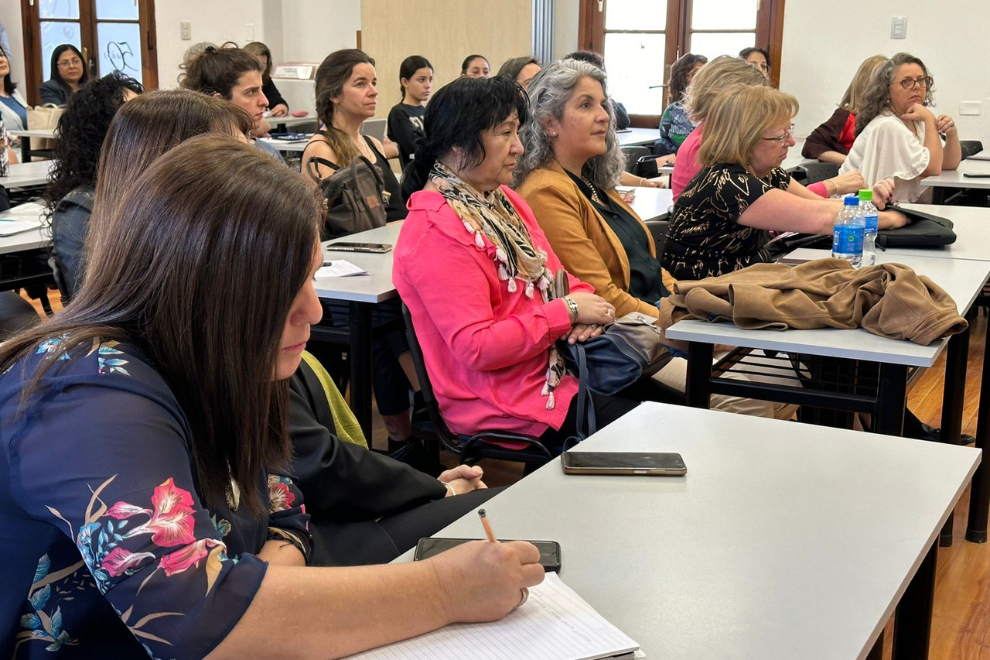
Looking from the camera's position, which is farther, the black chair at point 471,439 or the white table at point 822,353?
the black chair at point 471,439

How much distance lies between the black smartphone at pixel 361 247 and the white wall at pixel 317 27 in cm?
648

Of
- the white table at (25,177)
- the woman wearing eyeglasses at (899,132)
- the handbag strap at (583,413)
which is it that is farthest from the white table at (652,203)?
the white table at (25,177)

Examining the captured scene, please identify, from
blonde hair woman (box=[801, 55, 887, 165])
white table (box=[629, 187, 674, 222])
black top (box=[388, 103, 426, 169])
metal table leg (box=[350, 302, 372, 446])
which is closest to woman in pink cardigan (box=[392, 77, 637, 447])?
metal table leg (box=[350, 302, 372, 446])

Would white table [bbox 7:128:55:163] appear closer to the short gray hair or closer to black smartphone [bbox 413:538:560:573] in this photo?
the short gray hair

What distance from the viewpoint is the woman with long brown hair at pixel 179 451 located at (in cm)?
93

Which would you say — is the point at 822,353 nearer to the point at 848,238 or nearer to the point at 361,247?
the point at 848,238

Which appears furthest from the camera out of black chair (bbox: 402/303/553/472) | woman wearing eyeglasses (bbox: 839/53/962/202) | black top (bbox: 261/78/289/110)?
black top (bbox: 261/78/289/110)

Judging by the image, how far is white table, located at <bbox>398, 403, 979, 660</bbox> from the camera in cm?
113

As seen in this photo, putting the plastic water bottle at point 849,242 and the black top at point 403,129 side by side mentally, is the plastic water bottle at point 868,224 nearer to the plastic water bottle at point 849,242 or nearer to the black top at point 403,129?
the plastic water bottle at point 849,242

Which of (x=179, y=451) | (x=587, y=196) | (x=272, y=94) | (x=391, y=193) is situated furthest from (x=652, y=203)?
(x=272, y=94)

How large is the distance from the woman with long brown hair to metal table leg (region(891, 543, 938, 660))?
0.83m

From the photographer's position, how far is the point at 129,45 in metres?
9.72

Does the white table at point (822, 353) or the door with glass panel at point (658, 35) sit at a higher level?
the door with glass panel at point (658, 35)

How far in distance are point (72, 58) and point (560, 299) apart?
7431 millimetres
